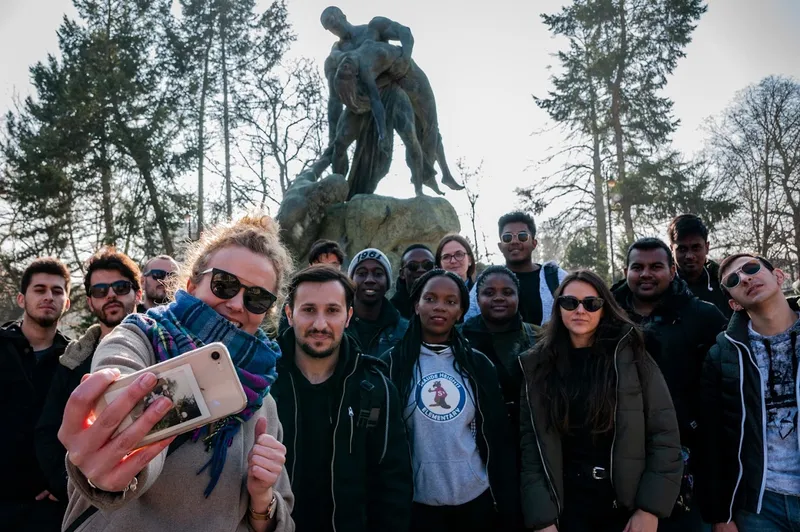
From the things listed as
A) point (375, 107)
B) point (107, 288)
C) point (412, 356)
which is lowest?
point (412, 356)

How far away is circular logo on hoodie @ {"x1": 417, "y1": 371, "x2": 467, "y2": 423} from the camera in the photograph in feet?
8.98

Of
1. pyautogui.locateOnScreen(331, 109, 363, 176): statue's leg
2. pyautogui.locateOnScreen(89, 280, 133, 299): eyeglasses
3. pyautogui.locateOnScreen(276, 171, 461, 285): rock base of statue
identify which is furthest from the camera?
pyautogui.locateOnScreen(331, 109, 363, 176): statue's leg

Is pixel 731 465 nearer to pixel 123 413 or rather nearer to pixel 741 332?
pixel 741 332

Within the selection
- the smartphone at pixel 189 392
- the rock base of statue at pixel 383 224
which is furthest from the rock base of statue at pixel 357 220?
the smartphone at pixel 189 392

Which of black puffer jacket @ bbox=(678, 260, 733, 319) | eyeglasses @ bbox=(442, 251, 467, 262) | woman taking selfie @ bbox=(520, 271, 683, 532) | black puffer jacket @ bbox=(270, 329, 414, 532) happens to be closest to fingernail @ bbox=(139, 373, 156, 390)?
black puffer jacket @ bbox=(270, 329, 414, 532)

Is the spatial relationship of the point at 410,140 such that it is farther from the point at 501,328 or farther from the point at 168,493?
the point at 168,493

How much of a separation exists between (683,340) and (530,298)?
134 centimetres

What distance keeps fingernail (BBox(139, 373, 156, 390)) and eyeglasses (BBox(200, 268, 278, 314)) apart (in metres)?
0.61

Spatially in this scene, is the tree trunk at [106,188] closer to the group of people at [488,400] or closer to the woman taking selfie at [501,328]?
the group of people at [488,400]

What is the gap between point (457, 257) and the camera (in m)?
4.60

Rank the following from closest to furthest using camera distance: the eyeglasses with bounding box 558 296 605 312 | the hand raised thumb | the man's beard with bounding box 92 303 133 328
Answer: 1. the hand raised thumb
2. the eyeglasses with bounding box 558 296 605 312
3. the man's beard with bounding box 92 303 133 328

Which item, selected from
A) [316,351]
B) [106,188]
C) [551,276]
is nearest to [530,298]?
[551,276]

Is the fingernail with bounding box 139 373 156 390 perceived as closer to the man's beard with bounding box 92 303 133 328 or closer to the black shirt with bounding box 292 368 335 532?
the black shirt with bounding box 292 368 335 532

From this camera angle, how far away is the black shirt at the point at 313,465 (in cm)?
228
